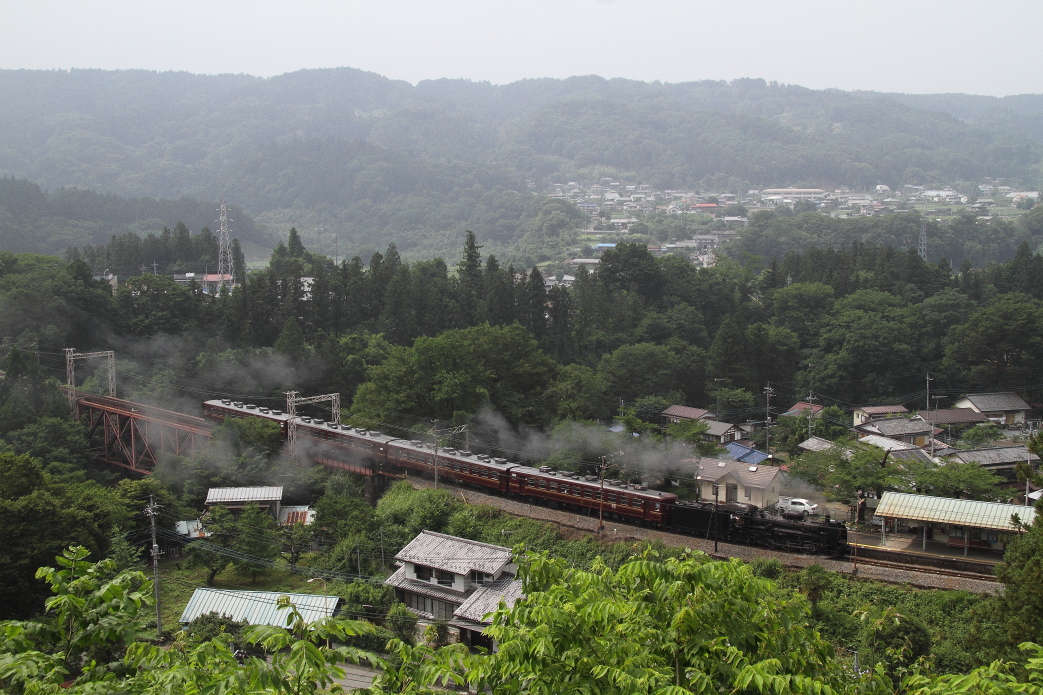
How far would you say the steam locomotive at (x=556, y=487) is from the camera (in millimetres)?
18891

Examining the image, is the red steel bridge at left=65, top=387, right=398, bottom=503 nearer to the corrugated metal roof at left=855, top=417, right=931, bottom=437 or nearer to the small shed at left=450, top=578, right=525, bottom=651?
the small shed at left=450, top=578, right=525, bottom=651

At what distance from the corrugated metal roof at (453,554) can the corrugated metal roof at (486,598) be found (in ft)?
1.14

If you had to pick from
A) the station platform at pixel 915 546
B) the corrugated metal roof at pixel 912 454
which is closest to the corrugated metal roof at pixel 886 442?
the corrugated metal roof at pixel 912 454

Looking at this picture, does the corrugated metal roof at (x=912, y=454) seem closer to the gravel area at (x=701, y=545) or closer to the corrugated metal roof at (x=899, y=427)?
the corrugated metal roof at (x=899, y=427)

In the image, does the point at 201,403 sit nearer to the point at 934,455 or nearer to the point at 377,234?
the point at 934,455

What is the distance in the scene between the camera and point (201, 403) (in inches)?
1281

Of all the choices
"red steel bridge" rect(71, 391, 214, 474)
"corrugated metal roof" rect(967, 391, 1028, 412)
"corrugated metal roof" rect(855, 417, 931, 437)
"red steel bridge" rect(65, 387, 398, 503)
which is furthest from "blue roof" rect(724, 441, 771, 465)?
"red steel bridge" rect(71, 391, 214, 474)

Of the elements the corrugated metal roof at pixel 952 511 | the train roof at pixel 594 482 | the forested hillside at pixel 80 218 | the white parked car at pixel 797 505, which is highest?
the forested hillside at pixel 80 218

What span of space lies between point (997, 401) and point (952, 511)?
64.3 feet

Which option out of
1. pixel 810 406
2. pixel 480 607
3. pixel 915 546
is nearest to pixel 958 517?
pixel 915 546

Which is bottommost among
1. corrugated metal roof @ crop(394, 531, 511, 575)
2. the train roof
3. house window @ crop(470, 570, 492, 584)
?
house window @ crop(470, 570, 492, 584)

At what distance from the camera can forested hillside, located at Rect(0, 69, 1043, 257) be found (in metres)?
116

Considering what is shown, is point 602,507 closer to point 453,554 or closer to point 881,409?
point 453,554

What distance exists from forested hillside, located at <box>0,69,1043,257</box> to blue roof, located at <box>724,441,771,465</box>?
68.9 meters
